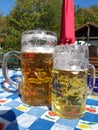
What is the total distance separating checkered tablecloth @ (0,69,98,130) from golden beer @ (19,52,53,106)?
1.0 inches

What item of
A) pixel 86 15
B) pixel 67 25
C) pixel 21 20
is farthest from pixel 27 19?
pixel 86 15

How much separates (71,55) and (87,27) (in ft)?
33.4

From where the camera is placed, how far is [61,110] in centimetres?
49

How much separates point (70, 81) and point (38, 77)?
9 centimetres

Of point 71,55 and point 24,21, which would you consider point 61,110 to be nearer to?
point 71,55

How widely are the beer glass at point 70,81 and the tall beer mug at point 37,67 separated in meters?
0.05

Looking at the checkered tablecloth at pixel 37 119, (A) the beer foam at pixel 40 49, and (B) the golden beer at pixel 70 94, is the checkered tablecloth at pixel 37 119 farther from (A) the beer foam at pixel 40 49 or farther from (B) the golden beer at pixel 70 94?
(A) the beer foam at pixel 40 49

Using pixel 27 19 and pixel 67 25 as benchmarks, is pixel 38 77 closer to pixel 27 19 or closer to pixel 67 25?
pixel 67 25

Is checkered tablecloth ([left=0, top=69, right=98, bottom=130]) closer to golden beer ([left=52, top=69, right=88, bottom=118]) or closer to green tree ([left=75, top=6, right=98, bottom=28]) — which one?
golden beer ([left=52, top=69, right=88, bottom=118])

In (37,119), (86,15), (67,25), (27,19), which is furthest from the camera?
(86,15)

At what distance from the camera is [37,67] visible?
1.78 ft

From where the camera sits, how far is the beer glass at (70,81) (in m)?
0.48

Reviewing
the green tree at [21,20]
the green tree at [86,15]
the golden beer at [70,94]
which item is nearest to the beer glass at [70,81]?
the golden beer at [70,94]

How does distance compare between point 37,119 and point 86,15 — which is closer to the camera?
point 37,119
